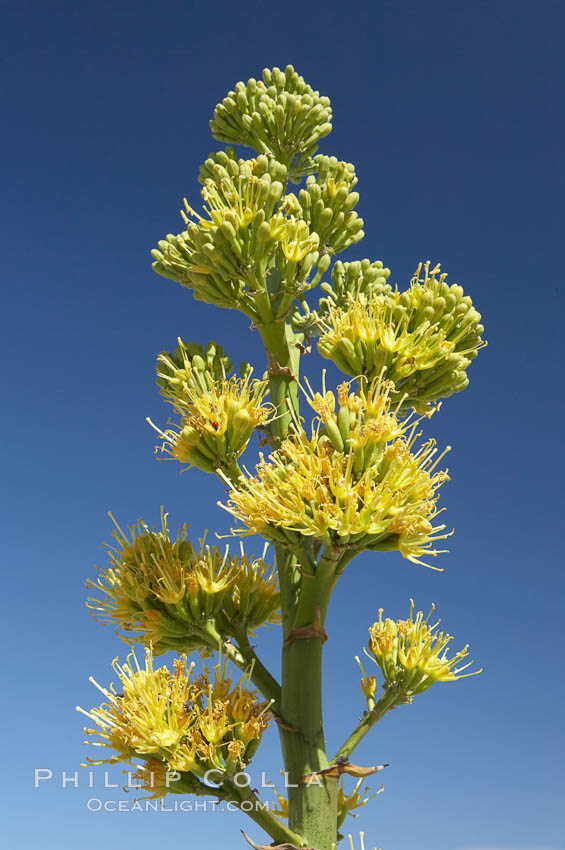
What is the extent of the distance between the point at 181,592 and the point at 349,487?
62.3 inches

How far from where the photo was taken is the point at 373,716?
6.17 metres

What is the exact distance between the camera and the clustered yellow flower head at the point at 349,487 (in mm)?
5066

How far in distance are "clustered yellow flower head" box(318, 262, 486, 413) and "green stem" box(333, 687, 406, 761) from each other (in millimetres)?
2332

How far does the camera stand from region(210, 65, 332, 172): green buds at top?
7.39m

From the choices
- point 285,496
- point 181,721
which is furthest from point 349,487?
point 181,721

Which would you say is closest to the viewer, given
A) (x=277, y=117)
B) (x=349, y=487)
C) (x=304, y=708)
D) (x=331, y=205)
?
(x=349, y=487)

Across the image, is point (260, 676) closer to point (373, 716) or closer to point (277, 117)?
point (373, 716)

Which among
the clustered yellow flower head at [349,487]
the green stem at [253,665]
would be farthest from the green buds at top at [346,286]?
the green stem at [253,665]

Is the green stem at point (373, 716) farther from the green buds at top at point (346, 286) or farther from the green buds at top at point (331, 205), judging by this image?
the green buds at top at point (331, 205)

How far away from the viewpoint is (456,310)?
21.4ft

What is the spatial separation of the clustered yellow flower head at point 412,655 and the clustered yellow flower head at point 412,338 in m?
1.83

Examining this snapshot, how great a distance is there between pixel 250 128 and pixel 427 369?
297 cm

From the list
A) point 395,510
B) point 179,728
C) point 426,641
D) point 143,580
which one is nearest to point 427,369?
point 395,510

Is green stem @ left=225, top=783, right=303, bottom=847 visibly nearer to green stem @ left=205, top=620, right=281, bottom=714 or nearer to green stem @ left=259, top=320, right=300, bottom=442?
green stem @ left=205, top=620, right=281, bottom=714
